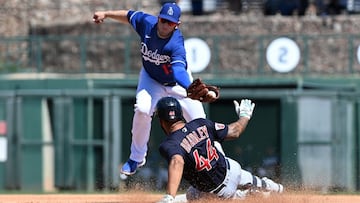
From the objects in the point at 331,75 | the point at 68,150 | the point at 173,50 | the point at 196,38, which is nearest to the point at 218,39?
the point at 196,38

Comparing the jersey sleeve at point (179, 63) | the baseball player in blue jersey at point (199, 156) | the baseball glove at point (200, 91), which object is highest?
the jersey sleeve at point (179, 63)

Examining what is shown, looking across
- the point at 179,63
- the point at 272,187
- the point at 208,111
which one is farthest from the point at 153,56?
the point at 208,111

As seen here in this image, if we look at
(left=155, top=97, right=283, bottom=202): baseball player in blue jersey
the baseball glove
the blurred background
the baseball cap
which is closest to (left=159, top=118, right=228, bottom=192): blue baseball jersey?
(left=155, top=97, right=283, bottom=202): baseball player in blue jersey

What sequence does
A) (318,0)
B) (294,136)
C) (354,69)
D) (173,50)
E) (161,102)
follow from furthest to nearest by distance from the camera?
(318,0), (354,69), (294,136), (173,50), (161,102)

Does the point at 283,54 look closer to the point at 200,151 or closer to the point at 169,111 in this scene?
the point at 200,151

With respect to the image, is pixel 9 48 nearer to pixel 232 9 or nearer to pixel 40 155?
pixel 40 155

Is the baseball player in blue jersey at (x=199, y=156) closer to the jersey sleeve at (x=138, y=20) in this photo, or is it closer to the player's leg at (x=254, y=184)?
the player's leg at (x=254, y=184)

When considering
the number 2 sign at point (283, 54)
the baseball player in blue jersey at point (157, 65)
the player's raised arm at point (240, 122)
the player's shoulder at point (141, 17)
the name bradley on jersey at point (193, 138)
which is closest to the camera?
the name bradley on jersey at point (193, 138)

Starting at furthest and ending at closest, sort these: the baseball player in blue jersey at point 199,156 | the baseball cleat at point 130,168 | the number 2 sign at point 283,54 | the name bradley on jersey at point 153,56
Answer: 1. the number 2 sign at point 283,54
2. the baseball cleat at point 130,168
3. the name bradley on jersey at point 153,56
4. the baseball player in blue jersey at point 199,156

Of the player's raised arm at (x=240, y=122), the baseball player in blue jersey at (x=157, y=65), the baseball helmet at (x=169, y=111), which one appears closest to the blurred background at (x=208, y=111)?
the baseball player in blue jersey at (x=157, y=65)
